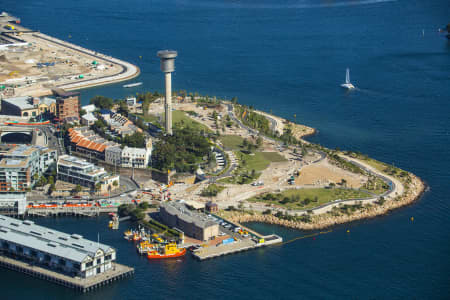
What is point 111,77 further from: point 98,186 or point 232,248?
point 232,248

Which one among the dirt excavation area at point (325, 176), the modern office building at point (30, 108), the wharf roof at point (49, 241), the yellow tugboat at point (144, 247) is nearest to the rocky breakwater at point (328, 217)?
the dirt excavation area at point (325, 176)

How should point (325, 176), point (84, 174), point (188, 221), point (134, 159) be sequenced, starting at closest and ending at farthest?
point (188, 221) → point (84, 174) → point (325, 176) → point (134, 159)

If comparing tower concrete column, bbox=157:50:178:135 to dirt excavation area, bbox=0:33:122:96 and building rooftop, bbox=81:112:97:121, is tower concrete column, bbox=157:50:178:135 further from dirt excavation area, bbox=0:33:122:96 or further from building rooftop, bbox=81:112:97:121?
dirt excavation area, bbox=0:33:122:96

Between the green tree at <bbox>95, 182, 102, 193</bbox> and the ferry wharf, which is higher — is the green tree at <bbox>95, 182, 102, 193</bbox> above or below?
above

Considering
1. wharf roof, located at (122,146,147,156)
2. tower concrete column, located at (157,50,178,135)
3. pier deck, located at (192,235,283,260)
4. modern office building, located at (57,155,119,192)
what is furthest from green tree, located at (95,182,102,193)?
tower concrete column, located at (157,50,178,135)

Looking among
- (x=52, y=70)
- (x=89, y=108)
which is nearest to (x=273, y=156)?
(x=89, y=108)

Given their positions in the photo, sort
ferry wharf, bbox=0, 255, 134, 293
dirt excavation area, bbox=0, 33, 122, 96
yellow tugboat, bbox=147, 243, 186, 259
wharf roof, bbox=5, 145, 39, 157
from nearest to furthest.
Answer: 1. ferry wharf, bbox=0, 255, 134, 293
2. yellow tugboat, bbox=147, 243, 186, 259
3. wharf roof, bbox=5, 145, 39, 157
4. dirt excavation area, bbox=0, 33, 122, 96

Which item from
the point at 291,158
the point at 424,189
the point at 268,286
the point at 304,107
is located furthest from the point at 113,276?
the point at 304,107
